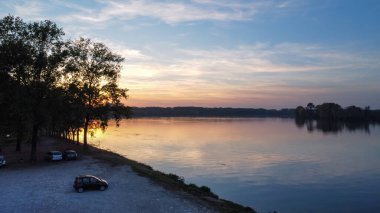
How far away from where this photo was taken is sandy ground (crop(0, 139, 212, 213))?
29656 millimetres

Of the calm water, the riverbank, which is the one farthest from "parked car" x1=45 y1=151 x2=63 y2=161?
the calm water

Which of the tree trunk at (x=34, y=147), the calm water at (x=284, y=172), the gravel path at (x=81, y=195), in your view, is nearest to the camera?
the gravel path at (x=81, y=195)

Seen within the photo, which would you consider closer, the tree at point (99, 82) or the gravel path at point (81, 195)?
the gravel path at point (81, 195)

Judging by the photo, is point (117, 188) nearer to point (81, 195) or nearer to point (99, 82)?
point (81, 195)

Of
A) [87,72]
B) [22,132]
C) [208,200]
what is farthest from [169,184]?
[87,72]

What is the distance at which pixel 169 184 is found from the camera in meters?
40.5

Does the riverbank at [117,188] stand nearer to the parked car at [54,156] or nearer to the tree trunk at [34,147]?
the tree trunk at [34,147]

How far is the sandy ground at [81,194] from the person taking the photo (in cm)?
2966


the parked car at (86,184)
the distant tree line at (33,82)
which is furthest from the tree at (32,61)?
the parked car at (86,184)

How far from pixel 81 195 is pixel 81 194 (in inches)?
14.0

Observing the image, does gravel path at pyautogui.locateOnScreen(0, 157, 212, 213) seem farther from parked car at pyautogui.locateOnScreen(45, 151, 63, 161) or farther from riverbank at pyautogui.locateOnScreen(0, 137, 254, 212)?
parked car at pyautogui.locateOnScreen(45, 151, 63, 161)

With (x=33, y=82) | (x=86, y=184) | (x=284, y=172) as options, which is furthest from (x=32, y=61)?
(x=284, y=172)

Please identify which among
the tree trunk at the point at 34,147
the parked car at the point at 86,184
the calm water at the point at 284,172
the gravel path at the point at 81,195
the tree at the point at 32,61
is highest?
the tree at the point at 32,61

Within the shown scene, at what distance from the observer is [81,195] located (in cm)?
3300
